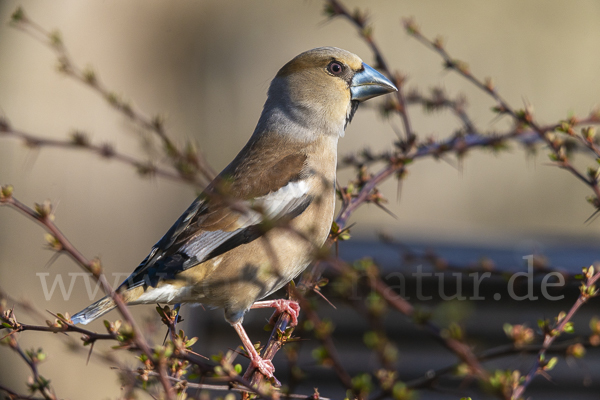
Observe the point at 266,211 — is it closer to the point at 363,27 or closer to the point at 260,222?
the point at 260,222

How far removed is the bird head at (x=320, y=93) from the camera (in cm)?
360

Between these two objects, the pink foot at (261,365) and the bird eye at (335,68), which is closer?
the pink foot at (261,365)

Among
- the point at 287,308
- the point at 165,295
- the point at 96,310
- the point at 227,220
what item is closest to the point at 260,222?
the point at 227,220

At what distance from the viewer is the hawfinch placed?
2.95 m

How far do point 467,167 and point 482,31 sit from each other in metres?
1.62

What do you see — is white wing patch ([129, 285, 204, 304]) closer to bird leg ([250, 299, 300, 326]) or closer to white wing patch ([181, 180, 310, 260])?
white wing patch ([181, 180, 310, 260])

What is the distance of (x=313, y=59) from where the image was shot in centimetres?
373

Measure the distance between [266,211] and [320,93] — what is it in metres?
1.07

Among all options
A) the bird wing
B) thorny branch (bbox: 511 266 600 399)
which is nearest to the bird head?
the bird wing

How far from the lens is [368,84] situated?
11.9ft

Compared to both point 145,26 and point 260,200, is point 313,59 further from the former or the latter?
point 145,26

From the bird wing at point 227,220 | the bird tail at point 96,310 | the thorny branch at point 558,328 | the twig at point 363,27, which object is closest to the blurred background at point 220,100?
the bird wing at point 227,220

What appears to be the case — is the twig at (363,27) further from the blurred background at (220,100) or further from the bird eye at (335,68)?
the blurred background at (220,100)

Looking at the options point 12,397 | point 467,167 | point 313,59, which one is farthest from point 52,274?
point 12,397
